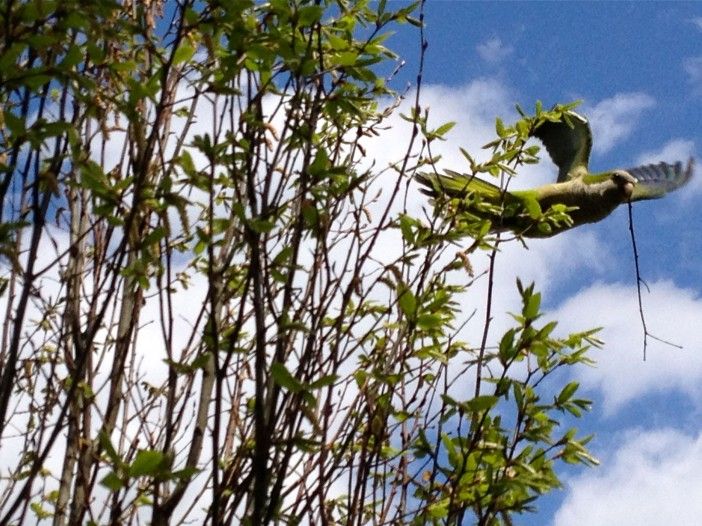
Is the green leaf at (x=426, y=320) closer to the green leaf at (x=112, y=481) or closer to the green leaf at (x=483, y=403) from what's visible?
the green leaf at (x=483, y=403)

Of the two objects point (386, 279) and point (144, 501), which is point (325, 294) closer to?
point (386, 279)

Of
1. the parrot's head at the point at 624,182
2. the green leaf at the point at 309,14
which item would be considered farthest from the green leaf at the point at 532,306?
the parrot's head at the point at 624,182

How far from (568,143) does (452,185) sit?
1.16 meters

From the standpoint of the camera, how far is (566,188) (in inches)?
156

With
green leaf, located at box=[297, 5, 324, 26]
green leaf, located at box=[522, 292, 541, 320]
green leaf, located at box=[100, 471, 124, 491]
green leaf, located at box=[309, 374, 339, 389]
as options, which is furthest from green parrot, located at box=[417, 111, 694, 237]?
green leaf, located at box=[100, 471, 124, 491]

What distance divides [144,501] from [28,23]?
122cm

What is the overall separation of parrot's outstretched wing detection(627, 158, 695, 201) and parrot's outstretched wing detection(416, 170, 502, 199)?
34.4 inches

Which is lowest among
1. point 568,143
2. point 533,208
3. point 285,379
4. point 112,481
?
point 112,481

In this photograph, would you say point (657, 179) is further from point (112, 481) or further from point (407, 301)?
point (112, 481)

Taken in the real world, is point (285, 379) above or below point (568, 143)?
below

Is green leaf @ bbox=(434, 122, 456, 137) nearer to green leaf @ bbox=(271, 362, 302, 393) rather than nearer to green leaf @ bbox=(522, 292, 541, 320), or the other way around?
green leaf @ bbox=(522, 292, 541, 320)

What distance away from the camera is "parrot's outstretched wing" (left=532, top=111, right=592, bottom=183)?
4.25m

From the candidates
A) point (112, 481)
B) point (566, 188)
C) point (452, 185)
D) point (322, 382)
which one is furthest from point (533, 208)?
point (112, 481)

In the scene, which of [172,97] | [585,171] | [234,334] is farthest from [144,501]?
[585,171]
